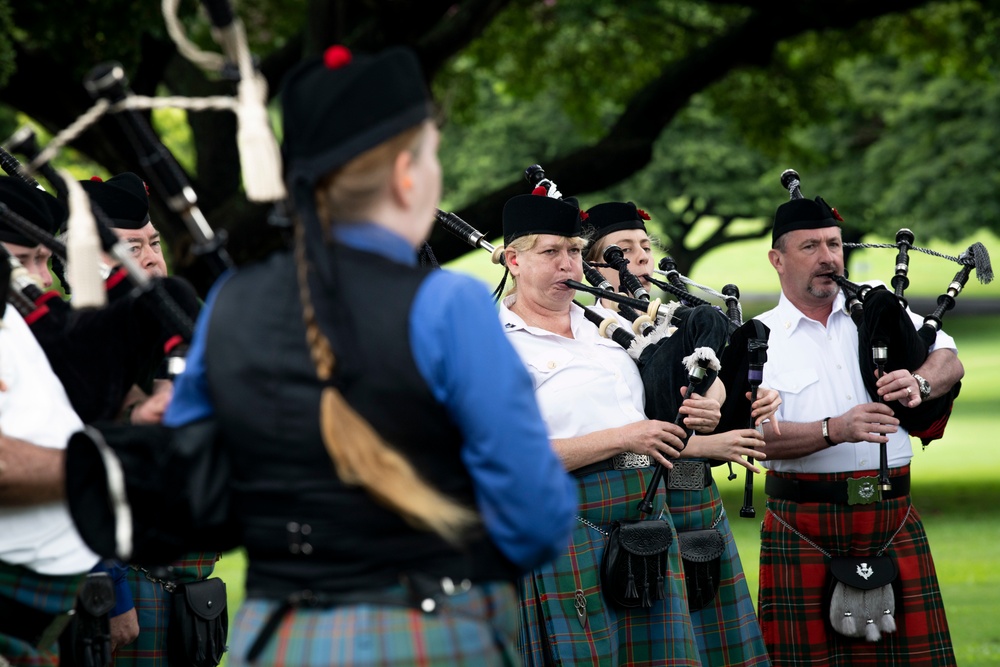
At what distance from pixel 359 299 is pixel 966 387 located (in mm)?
21156

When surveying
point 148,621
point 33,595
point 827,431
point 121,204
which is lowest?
point 33,595

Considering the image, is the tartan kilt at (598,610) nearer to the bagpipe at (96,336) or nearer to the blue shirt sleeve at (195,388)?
the bagpipe at (96,336)

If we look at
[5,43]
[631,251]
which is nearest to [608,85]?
[5,43]

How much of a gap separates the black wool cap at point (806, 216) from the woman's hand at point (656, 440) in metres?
1.28

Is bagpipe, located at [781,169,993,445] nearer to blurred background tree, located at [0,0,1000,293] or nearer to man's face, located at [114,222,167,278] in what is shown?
man's face, located at [114,222,167,278]

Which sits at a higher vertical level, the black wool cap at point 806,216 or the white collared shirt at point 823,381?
the black wool cap at point 806,216

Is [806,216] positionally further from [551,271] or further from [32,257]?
[32,257]

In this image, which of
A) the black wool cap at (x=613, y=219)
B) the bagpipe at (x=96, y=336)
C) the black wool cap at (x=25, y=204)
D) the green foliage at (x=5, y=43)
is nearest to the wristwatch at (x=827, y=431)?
the black wool cap at (x=613, y=219)

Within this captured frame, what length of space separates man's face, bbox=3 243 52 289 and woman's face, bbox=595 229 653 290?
7.54 feet

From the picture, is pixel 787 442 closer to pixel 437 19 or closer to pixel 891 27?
pixel 437 19

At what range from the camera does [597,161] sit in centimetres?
980

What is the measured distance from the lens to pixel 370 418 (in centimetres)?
190

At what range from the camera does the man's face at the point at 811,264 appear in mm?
4742

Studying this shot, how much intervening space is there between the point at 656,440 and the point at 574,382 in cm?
31
